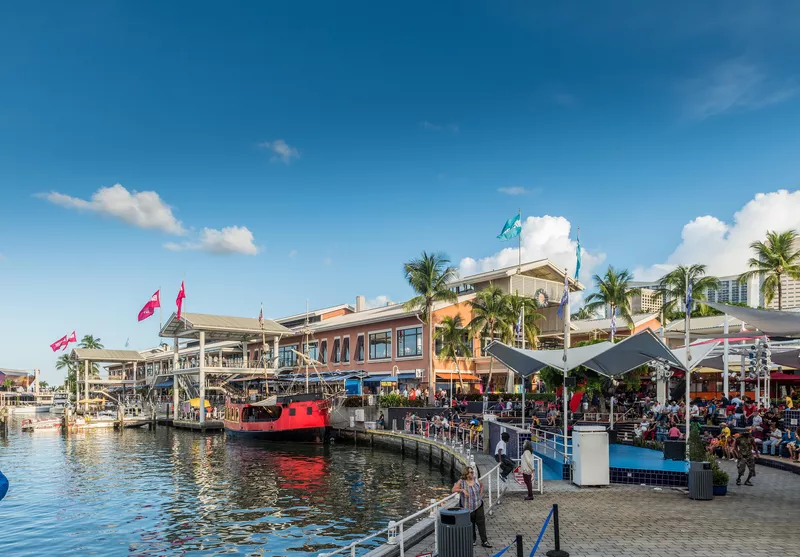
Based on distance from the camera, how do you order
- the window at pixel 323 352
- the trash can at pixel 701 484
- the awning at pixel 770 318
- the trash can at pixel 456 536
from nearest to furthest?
1. the trash can at pixel 456 536
2. the trash can at pixel 701 484
3. the awning at pixel 770 318
4. the window at pixel 323 352

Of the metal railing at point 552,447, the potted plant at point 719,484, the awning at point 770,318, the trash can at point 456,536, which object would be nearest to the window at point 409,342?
the metal railing at point 552,447

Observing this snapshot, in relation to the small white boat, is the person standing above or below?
above

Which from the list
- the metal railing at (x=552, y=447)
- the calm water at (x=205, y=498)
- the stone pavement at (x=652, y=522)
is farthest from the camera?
the metal railing at (x=552, y=447)

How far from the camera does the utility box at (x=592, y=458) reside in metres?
19.0

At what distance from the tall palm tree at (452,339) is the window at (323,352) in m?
16.7

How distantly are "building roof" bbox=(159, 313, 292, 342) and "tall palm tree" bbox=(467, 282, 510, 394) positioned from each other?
20.8 m

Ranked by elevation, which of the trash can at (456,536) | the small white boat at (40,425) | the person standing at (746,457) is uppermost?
the trash can at (456,536)

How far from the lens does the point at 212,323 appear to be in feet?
209

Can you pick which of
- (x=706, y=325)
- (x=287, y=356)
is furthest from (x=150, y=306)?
(x=706, y=325)

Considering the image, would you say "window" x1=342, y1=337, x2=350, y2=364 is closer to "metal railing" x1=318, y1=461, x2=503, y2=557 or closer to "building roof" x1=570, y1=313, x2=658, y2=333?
"building roof" x1=570, y1=313, x2=658, y2=333

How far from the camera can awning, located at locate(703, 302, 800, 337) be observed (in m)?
20.9

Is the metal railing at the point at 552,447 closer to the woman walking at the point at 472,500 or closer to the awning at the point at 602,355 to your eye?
the awning at the point at 602,355

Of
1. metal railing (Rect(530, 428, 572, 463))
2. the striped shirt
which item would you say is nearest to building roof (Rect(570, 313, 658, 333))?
metal railing (Rect(530, 428, 572, 463))

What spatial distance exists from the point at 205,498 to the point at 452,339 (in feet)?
99.5
